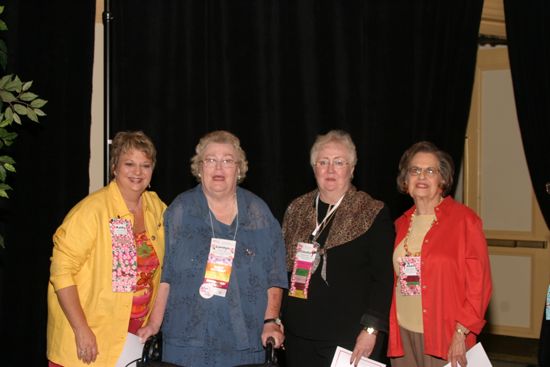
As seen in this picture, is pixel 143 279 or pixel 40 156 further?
pixel 40 156

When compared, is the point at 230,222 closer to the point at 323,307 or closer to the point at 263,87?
the point at 323,307

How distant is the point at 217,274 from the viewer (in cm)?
299

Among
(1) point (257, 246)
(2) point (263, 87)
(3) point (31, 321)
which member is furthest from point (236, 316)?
(2) point (263, 87)

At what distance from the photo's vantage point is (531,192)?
20.3 feet

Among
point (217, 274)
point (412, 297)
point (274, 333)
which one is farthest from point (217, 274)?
point (412, 297)

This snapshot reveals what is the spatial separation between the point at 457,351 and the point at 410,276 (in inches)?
15.3

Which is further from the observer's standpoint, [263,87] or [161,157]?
[263,87]

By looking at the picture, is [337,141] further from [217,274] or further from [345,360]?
[345,360]

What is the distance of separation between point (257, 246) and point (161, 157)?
1563 millimetres

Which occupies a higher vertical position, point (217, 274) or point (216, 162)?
point (216, 162)

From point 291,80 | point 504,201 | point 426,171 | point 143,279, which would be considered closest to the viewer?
point 143,279

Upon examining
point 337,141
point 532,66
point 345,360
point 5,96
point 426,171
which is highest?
point 532,66

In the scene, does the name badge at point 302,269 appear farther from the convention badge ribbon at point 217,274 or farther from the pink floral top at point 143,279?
the pink floral top at point 143,279

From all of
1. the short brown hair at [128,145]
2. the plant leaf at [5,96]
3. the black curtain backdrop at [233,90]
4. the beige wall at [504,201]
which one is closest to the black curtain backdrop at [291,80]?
the black curtain backdrop at [233,90]
